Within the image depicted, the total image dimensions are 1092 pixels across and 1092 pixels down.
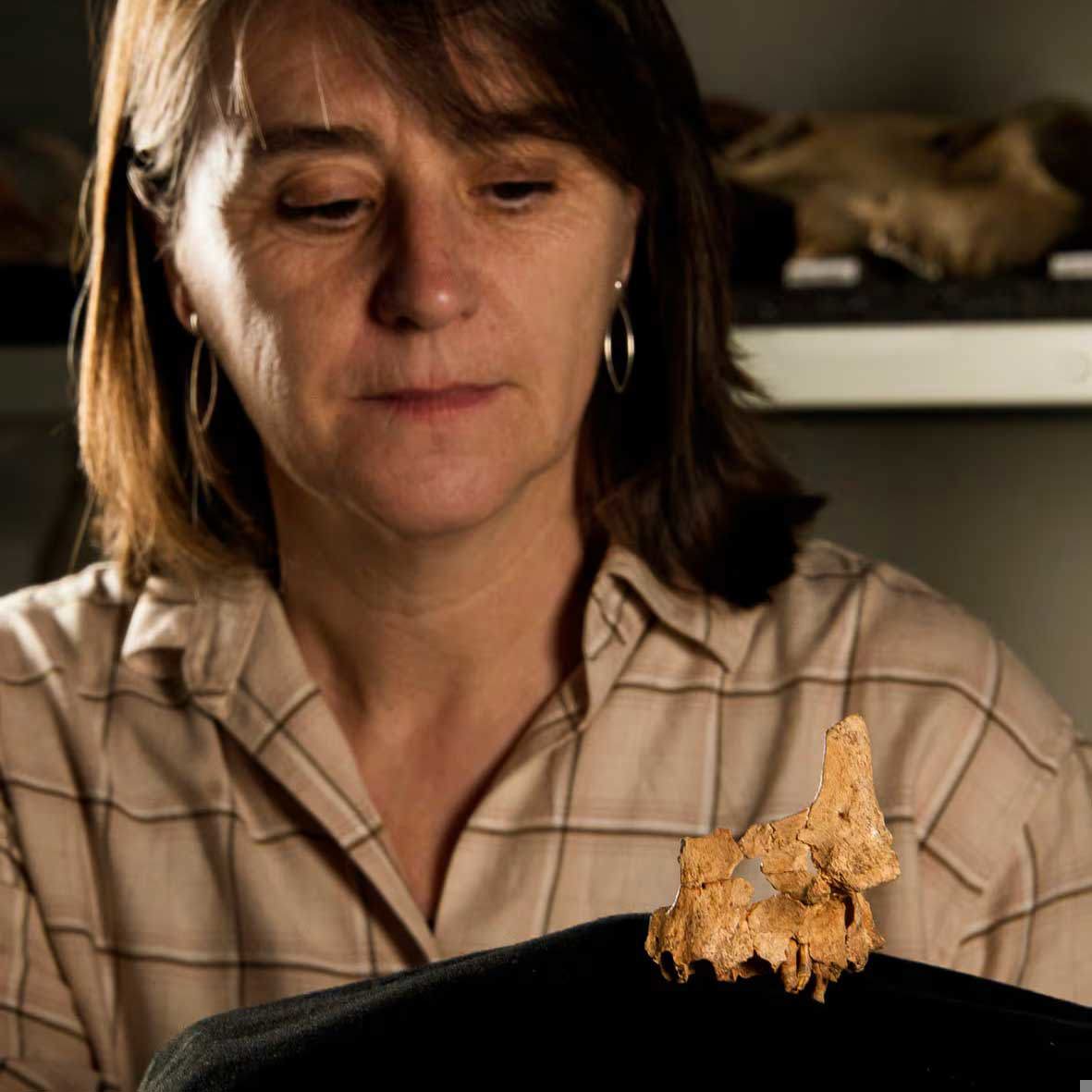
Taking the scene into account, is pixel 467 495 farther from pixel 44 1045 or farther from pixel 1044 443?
pixel 1044 443

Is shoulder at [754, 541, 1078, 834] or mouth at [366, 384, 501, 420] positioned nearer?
mouth at [366, 384, 501, 420]

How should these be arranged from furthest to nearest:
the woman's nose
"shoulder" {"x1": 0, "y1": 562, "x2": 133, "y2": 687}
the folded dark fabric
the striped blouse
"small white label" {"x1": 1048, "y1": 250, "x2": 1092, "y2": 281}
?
"small white label" {"x1": 1048, "y1": 250, "x2": 1092, "y2": 281}, "shoulder" {"x1": 0, "y1": 562, "x2": 133, "y2": 687}, the striped blouse, the woman's nose, the folded dark fabric

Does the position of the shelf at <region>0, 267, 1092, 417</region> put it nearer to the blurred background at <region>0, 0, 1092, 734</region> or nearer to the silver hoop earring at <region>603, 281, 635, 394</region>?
the blurred background at <region>0, 0, 1092, 734</region>

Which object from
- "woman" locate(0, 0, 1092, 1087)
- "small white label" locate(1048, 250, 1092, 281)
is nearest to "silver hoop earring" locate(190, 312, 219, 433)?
"woman" locate(0, 0, 1092, 1087)

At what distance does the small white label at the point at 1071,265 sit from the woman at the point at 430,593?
1.00ft

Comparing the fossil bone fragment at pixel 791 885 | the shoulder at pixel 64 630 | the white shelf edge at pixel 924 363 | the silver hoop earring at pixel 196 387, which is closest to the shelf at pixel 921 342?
the white shelf edge at pixel 924 363

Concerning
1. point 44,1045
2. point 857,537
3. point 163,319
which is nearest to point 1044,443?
point 857,537

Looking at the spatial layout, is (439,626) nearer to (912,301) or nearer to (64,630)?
(64,630)

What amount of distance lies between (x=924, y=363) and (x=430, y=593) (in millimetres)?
499

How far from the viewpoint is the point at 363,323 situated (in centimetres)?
93

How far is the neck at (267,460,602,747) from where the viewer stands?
106 cm

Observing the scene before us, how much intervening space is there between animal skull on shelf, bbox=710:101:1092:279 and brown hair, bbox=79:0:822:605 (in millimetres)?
182

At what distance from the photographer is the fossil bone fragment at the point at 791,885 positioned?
0.51m

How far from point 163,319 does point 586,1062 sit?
0.80m
